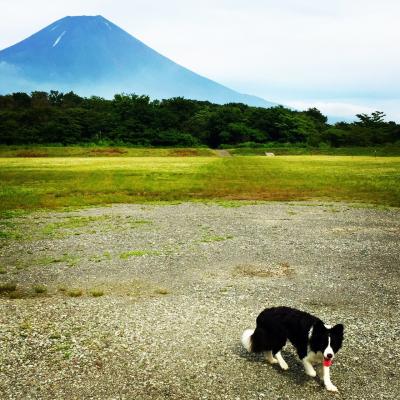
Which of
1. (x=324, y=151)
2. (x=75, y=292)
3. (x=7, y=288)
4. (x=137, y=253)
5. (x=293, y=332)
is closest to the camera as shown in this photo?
(x=293, y=332)

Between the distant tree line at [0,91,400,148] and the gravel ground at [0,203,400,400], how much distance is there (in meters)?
86.5

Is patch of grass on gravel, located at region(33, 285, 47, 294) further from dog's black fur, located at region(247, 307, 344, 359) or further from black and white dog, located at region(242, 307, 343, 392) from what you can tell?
dog's black fur, located at region(247, 307, 344, 359)

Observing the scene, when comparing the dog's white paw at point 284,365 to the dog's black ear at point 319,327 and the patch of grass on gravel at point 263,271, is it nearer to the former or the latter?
the dog's black ear at point 319,327

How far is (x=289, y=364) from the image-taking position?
7297 mm

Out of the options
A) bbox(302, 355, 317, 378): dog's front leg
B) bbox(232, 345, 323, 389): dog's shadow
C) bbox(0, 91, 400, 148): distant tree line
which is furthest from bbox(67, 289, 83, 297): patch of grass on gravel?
bbox(0, 91, 400, 148): distant tree line

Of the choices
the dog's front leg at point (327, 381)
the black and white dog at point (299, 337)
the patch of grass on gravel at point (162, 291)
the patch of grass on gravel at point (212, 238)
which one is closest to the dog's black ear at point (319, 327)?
the black and white dog at point (299, 337)

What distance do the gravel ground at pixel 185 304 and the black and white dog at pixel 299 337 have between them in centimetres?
33

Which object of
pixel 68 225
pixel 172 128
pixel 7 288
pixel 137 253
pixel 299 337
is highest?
pixel 172 128

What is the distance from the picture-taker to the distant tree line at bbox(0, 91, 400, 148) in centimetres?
10000

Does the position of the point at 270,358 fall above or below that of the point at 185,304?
above

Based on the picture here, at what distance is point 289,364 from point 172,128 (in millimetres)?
107625

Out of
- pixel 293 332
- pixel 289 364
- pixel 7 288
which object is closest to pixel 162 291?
pixel 7 288

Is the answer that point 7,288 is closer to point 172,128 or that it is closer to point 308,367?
point 308,367

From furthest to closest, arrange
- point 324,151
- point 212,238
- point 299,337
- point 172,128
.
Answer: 1. point 172,128
2. point 324,151
3. point 212,238
4. point 299,337
